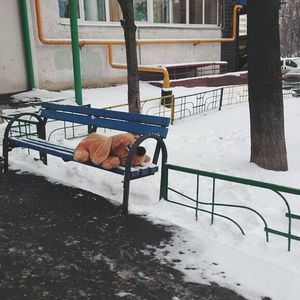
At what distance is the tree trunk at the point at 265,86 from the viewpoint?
462 cm

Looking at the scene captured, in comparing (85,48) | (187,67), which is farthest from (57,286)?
(187,67)

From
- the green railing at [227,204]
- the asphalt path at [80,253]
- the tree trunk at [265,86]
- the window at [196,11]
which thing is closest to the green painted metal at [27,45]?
the asphalt path at [80,253]

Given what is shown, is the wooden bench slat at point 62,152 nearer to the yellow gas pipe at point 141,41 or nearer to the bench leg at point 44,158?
the bench leg at point 44,158

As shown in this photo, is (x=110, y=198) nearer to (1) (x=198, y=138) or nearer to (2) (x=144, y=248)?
(2) (x=144, y=248)

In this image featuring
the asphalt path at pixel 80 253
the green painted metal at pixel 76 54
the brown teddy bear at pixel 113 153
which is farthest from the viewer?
the green painted metal at pixel 76 54

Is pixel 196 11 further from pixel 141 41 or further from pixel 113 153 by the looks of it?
pixel 113 153

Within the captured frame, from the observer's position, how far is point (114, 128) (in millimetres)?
4418

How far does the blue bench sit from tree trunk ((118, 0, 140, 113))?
1.97m

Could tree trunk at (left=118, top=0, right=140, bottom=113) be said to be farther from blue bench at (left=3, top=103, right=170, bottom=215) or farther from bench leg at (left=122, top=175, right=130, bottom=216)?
bench leg at (left=122, top=175, right=130, bottom=216)

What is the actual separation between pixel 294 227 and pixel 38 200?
241 centimetres

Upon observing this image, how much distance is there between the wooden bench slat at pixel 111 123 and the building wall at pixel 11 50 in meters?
5.71

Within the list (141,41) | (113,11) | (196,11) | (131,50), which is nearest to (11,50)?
(113,11)

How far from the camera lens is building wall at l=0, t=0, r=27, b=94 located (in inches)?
397

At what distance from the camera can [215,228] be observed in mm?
3359
